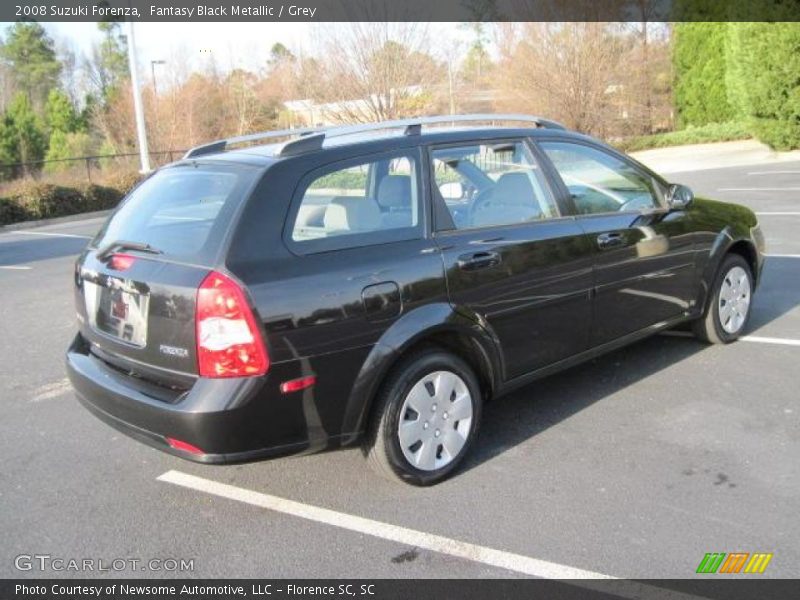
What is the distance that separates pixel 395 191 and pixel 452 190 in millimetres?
356

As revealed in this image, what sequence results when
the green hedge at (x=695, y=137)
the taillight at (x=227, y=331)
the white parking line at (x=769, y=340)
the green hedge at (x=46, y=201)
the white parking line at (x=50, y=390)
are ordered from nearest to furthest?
the taillight at (x=227, y=331) → the white parking line at (x=50, y=390) → the white parking line at (x=769, y=340) → the green hedge at (x=46, y=201) → the green hedge at (x=695, y=137)

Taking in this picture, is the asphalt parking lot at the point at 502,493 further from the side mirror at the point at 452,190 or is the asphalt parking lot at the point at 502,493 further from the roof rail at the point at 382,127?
the roof rail at the point at 382,127

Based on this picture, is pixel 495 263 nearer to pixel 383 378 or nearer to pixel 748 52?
pixel 383 378

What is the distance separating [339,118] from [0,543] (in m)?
18.2

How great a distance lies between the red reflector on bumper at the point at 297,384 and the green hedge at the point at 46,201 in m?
18.8

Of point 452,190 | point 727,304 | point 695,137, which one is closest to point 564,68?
point 695,137

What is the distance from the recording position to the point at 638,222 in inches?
184

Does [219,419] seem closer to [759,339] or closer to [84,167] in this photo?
[759,339]

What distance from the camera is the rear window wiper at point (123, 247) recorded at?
349 centimetres

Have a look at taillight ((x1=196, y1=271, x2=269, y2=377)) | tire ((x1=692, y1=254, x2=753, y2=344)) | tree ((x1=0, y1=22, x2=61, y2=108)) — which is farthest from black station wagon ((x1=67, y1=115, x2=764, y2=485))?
tree ((x1=0, y1=22, x2=61, y2=108))

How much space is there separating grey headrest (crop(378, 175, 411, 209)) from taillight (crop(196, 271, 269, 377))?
38.9 inches

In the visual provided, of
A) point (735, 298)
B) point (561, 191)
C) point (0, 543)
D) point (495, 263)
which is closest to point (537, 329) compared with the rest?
point (495, 263)

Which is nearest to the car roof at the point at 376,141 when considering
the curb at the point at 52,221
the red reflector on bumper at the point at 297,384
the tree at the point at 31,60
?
the red reflector on bumper at the point at 297,384

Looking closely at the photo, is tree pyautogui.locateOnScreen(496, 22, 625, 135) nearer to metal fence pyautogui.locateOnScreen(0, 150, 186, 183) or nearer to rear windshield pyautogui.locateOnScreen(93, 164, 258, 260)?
metal fence pyautogui.locateOnScreen(0, 150, 186, 183)
